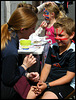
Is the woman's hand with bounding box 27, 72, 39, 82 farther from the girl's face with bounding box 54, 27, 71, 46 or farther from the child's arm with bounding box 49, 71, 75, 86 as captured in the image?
the girl's face with bounding box 54, 27, 71, 46

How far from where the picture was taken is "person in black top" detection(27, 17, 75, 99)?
1353 mm

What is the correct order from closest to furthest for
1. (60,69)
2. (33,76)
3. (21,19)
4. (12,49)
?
(12,49) → (21,19) → (60,69) → (33,76)

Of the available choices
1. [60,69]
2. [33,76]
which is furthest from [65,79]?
[33,76]

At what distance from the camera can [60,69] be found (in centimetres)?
148

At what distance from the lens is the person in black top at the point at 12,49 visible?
1.09 metres

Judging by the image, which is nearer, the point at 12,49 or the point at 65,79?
the point at 12,49

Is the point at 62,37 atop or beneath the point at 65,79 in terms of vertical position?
atop

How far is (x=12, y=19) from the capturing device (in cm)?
132

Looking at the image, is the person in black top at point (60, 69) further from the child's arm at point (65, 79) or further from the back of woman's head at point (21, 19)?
the back of woman's head at point (21, 19)

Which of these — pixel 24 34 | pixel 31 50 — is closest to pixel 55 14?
pixel 31 50

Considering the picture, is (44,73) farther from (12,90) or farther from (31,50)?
(12,90)

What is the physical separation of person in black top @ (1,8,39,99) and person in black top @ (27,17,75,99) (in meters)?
0.25

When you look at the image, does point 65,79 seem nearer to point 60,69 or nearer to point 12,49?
point 60,69

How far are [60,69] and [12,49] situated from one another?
0.61m
